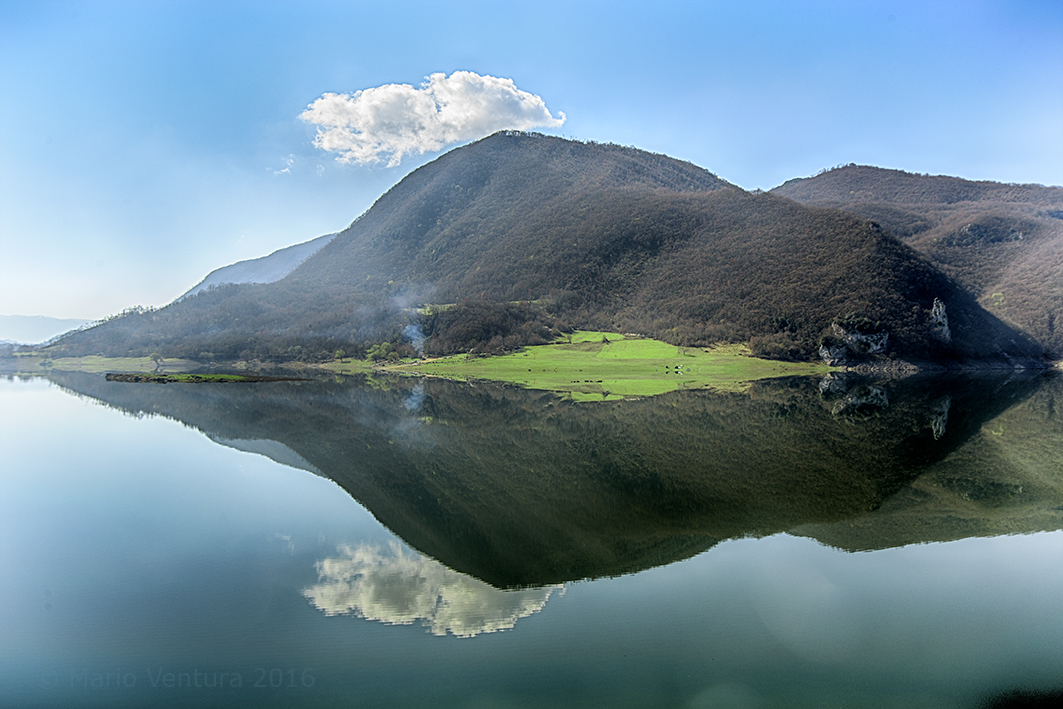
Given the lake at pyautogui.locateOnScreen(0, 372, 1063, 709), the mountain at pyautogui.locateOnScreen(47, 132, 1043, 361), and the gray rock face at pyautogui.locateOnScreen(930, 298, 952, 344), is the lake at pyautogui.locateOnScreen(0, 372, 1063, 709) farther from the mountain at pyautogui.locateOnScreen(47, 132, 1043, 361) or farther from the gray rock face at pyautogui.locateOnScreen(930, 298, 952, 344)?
the gray rock face at pyautogui.locateOnScreen(930, 298, 952, 344)

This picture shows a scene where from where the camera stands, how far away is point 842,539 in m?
13.2

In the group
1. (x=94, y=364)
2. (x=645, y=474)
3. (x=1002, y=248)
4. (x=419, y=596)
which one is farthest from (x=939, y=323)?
(x=94, y=364)

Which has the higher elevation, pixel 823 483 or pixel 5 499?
pixel 5 499

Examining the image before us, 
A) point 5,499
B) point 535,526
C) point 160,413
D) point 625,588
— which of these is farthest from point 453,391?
point 625,588

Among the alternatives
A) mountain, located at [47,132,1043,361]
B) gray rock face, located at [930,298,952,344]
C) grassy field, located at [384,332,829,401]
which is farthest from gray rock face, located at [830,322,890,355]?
gray rock face, located at [930,298,952,344]

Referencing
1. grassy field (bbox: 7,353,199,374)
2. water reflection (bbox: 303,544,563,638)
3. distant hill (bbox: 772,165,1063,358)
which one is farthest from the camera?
distant hill (bbox: 772,165,1063,358)

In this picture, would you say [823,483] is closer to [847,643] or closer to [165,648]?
[847,643]

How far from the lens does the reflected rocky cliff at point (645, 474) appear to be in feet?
42.0

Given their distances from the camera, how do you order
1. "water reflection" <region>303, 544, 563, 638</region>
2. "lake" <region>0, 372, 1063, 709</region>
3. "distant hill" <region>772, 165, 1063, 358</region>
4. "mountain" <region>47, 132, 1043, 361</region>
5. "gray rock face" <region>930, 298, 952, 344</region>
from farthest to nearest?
1. "distant hill" <region>772, 165, 1063, 358</region>
2. "mountain" <region>47, 132, 1043, 361</region>
3. "gray rock face" <region>930, 298, 952, 344</region>
4. "water reflection" <region>303, 544, 563, 638</region>
5. "lake" <region>0, 372, 1063, 709</region>

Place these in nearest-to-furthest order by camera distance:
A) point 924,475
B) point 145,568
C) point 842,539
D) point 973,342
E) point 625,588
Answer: point 625,588 < point 145,568 < point 842,539 < point 924,475 < point 973,342

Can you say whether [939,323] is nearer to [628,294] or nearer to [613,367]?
[613,367]

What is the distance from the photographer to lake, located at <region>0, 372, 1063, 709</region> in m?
7.72

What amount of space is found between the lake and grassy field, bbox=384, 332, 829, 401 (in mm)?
36314

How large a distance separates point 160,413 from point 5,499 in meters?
26.0
